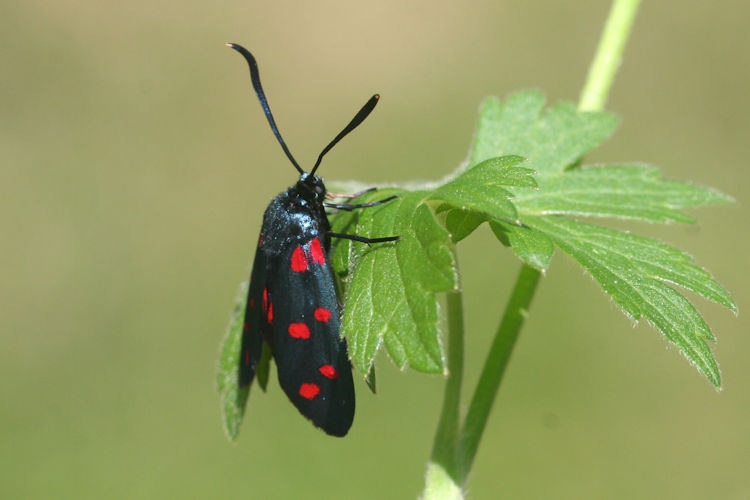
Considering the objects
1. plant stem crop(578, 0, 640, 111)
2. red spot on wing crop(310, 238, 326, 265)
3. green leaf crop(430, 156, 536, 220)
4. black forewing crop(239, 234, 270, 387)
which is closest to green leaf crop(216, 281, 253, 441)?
black forewing crop(239, 234, 270, 387)

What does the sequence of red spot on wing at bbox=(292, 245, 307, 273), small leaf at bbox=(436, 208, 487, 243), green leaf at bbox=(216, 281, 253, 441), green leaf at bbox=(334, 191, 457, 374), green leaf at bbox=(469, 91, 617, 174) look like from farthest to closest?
green leaf at bbox=(469, 91, 617, 174), green leaf at bbox=(216, 281, 253, 441), red spot on wing at bbox=(292, 245, 307, 273), small leaf at bbox=(436, 208, 487, 243), green leaf at bbox=(334, 191, 457, 374)

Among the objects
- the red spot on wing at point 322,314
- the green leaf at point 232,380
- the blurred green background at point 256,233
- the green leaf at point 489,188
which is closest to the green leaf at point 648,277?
the green leaf at point 489,188

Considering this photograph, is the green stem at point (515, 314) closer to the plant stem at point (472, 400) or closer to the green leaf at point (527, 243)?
the plant stem at point (472, 400)

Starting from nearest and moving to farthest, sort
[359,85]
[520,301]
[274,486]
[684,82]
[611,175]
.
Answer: [520,301], [611,175], [274,486], [684,82], [359,85]

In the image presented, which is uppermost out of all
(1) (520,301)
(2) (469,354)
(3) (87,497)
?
(2) (469,354)

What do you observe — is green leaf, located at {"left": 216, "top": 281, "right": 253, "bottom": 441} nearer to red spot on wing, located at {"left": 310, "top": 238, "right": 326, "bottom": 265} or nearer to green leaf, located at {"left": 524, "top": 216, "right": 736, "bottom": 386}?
red spot on wing, located at {"left": 310, "top": 238, "right": 326, "bottom": 265}

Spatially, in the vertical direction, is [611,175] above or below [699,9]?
below

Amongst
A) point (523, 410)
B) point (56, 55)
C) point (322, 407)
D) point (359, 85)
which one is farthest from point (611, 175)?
point (56, 55)

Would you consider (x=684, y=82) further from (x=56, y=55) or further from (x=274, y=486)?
(x=56, y=55)
